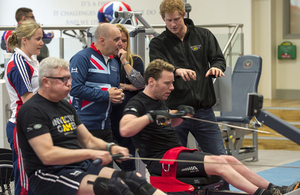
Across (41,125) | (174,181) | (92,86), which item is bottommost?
(174,181)

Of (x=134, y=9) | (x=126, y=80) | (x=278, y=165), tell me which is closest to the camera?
(x=126, y=80)

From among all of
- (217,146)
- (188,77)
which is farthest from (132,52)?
(217,146)

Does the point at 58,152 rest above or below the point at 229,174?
above

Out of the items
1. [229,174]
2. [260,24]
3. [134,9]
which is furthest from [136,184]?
[134,9]

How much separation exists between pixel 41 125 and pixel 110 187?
1.55 ft

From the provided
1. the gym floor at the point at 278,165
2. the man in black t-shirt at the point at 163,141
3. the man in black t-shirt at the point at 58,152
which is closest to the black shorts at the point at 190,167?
the man in black t-shirt at the point at 163,141

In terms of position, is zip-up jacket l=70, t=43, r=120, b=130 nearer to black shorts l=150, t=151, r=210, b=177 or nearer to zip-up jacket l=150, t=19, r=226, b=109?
zip-up jacket l=150, t=19, r=226, b=109

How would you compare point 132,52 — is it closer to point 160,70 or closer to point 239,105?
point 160,70

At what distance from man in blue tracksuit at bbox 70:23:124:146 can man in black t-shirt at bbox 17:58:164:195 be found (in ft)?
1.81

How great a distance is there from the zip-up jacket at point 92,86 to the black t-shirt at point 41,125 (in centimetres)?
58

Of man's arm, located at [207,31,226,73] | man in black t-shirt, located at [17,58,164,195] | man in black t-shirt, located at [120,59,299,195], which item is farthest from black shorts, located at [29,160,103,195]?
man's arm, located at [207,31,226,73]

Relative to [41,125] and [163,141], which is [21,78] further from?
[163,141]

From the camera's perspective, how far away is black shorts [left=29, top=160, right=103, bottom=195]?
200 centimetres

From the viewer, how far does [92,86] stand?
2904mm
